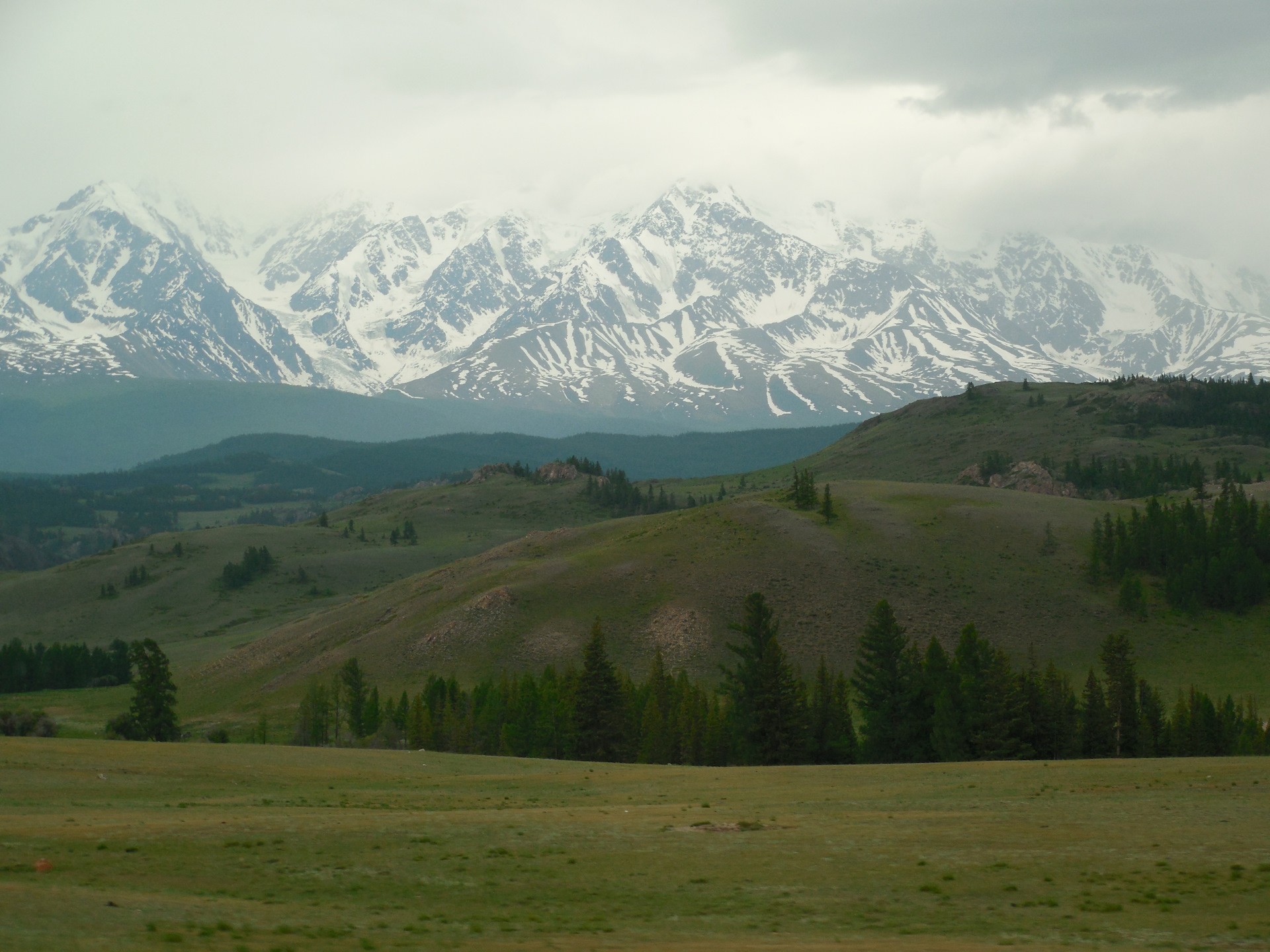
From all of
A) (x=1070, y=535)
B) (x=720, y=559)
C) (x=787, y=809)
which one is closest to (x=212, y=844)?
(x=787, y=809)

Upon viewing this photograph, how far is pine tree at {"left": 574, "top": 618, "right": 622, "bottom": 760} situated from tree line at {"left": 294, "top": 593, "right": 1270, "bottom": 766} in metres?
0.09

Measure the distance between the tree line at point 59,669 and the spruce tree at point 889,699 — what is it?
4746 inches

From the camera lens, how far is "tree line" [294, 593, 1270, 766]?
8044 centimetres

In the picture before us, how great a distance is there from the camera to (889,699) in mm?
86250

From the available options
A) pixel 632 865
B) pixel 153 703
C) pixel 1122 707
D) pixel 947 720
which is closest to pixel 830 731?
pixel 947 720

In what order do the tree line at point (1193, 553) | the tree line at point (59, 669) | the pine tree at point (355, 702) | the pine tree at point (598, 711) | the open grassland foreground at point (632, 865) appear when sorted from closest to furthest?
the open grassland foreground at point (632, 865)
the pine tree at point (598, 711)
the pine tree at point (355, 702)
the tree line at point (1193, 553)
the tree line at point (59, 669)

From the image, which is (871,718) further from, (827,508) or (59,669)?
(59,669)

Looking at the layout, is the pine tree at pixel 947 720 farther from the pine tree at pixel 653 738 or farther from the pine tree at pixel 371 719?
the pine tree at pixel 371 719

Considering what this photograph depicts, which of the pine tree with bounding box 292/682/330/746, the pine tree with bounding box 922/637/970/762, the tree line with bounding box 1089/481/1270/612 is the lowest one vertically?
the pine tree with bounding box 292/682/330/746

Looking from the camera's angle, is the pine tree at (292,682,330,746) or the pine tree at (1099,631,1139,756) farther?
the pine tree at (292,682,330,746)

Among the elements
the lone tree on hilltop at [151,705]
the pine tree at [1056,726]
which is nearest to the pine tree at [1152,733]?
the pine tree at [1056,726]

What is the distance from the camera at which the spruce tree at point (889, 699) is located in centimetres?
8494

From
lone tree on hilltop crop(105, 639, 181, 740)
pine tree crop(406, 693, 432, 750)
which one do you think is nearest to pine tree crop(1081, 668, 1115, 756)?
pine tree crop(406, 693, 432, 750)

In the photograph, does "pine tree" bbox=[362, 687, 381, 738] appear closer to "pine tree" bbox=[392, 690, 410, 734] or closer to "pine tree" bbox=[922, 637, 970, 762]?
"pine tree" bbox=[392, 690, 410, 734]
